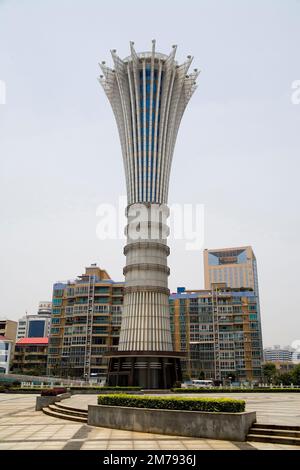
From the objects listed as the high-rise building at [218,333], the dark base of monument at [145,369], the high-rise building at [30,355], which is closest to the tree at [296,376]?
the high-rise building at [218,333]

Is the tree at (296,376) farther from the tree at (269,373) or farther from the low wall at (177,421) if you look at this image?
the low wall at (177,421)

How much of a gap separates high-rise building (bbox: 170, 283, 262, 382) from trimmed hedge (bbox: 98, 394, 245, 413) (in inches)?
3464

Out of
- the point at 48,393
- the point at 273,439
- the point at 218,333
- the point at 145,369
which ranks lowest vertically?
the point at 273,439

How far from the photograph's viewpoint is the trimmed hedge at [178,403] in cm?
1689

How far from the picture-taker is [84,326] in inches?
4008

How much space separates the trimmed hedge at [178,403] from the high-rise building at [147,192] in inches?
1673

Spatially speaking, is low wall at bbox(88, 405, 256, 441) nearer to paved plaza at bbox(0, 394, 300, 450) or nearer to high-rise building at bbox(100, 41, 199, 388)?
paved plaza at bbox(0, 394, 300, 450)

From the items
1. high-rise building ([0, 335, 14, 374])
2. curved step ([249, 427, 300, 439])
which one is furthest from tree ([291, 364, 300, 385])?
curved step ([249, 427, 300, 439])

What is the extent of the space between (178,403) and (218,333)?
92.9 m

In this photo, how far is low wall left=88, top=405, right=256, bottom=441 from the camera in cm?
1617

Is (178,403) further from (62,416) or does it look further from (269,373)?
(269,373)

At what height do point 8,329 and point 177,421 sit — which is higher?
point 8,329

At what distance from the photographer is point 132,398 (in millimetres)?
19781

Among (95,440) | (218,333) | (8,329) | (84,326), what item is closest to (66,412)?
(95,440)
